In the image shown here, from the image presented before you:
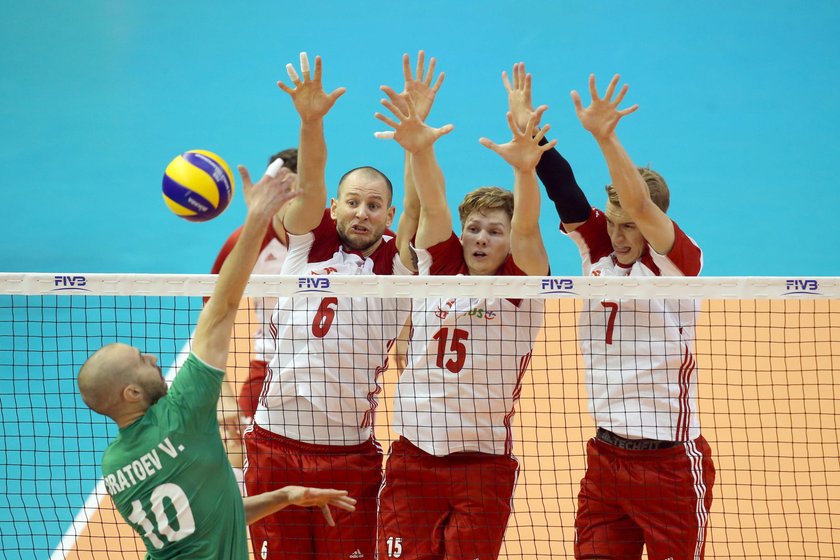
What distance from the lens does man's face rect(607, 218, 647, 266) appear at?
5.51 m

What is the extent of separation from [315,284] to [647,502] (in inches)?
83.5

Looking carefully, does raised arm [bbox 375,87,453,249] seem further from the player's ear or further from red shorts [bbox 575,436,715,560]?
the player's ear

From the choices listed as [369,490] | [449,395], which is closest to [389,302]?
[449,395]

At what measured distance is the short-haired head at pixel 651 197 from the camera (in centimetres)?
544

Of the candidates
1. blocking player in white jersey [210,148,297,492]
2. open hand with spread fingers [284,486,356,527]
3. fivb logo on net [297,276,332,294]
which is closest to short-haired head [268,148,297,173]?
blocking player in white jersey [210,148,297,492]

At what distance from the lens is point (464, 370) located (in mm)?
5453

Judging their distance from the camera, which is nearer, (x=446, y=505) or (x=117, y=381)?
(x=117, y=381)

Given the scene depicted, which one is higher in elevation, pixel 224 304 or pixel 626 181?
pixel 626 181

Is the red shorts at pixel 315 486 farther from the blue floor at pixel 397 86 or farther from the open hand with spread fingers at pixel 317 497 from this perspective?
the blue floor at pixel 397 86

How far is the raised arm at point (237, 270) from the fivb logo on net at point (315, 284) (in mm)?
1362

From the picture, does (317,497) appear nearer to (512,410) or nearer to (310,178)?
(512,410)

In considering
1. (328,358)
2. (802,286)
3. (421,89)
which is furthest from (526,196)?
(802,286)

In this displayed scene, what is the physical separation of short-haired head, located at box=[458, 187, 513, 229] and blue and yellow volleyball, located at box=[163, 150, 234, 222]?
4.41 ft

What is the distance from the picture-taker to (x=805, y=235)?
47.8 ft
